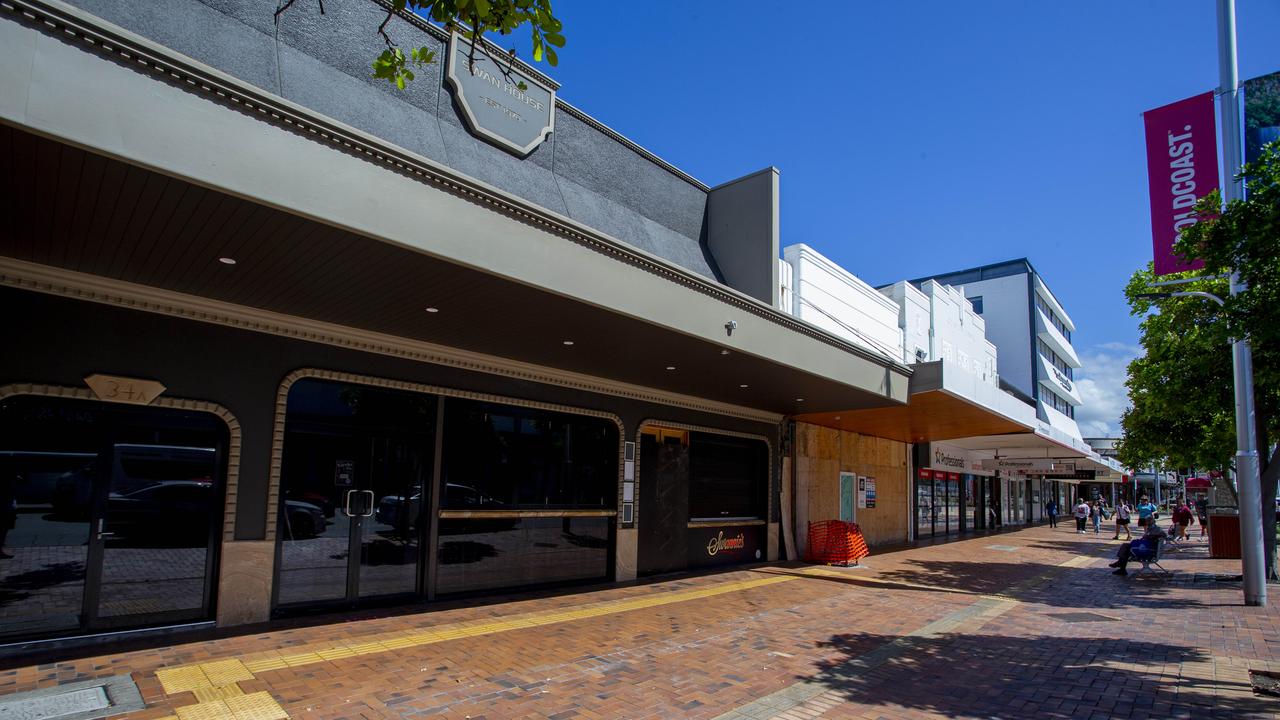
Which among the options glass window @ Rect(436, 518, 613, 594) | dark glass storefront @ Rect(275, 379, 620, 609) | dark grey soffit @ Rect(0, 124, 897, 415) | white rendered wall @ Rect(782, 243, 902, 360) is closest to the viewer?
dark grey soffit @ Rect(0, 124, 897, 415)

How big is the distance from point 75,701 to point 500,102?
781 centimetres

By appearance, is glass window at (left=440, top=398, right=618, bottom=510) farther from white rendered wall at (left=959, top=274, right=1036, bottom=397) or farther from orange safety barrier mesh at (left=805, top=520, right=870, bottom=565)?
white rendered wall at (left=959, top=274, right=1036, bottom=397)

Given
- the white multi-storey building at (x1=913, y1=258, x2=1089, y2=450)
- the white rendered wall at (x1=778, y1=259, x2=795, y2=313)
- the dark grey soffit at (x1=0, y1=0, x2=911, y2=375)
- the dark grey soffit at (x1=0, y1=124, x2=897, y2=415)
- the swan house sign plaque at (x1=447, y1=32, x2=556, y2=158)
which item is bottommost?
the dark grey soffit at (x1=0, y1=124, x2=897, y2=415)

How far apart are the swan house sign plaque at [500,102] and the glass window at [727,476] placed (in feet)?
22.2

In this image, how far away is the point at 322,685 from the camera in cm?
588

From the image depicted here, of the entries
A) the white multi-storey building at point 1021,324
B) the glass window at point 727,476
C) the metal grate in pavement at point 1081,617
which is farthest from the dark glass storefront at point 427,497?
the white multi-storey building at point 1021,324

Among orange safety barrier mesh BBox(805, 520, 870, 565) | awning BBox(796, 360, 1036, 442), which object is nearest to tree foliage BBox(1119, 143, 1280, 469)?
awning BBox(796, 360, 1036, 442)

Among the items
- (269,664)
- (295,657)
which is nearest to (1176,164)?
(295,657)

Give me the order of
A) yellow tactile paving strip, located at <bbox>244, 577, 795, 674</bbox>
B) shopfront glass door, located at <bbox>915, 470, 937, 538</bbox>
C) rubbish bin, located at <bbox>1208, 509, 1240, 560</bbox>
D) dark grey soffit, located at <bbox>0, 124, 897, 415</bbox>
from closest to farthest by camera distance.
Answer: dark grey soffit, located at <bbox>0, 124, 897, 415</bbox> < yellow tactile paving strip, located at <bbox>244, 577, 795, 674</bbox> < rubbish bin, located at <bbox>1208, 509, 1240, 560</bbox> < shopfront glass door, located at <bbox>915, 470, 937, 538</bbox>

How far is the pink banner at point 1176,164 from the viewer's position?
11320 millimetres

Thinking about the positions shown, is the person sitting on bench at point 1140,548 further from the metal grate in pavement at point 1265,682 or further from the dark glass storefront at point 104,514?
the dark glass storefront at point 104,514

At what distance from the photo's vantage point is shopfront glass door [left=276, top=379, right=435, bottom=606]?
8297mm

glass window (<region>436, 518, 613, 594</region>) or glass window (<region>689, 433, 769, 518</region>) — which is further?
glass window (<region>689, 433, 769, 518</region>)

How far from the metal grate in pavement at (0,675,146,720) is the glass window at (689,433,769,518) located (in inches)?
385
